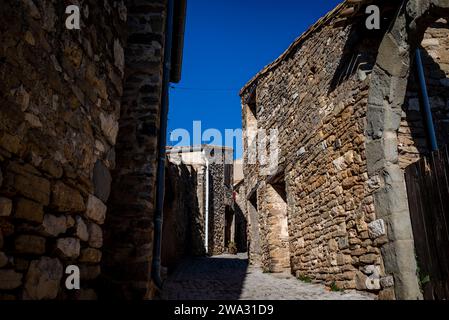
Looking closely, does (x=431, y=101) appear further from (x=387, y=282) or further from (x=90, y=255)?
(x=90, y=255)

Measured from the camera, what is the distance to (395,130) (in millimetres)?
4852

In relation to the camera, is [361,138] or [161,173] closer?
[161,173]

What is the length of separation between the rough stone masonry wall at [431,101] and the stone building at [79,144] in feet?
10.7

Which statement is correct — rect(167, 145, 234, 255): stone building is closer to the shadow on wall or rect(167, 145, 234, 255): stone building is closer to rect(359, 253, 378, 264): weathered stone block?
the shadow on wall

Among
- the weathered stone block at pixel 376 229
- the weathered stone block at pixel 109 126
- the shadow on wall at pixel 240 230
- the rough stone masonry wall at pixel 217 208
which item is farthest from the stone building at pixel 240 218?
the weathered stone block at pixel 109 126

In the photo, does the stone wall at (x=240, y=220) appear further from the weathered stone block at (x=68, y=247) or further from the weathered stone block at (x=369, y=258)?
the weathered stone block at (x=68, y=247)

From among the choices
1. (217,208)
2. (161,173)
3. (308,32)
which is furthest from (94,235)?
(217,208)

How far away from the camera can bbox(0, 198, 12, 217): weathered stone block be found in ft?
5.86

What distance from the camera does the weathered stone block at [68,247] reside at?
90.1 inches

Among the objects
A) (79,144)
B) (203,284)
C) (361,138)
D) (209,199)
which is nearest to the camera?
(79,144)

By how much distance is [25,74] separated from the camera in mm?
1992

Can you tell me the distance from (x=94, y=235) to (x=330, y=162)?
424 centimetres
